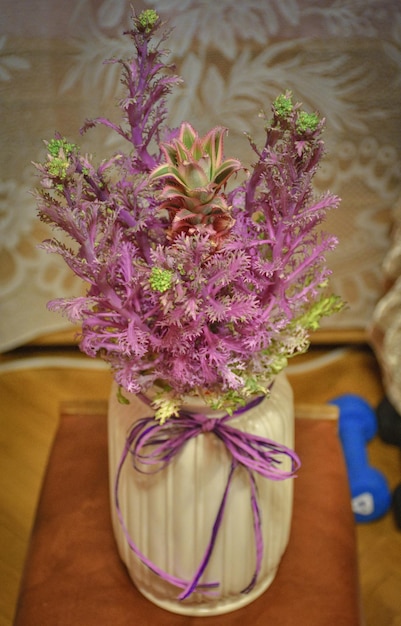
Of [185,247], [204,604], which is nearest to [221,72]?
[185,247]

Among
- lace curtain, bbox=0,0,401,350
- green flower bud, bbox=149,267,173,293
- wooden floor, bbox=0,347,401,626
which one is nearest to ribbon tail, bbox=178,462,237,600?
green flower bud, bbox=149,267,173,293

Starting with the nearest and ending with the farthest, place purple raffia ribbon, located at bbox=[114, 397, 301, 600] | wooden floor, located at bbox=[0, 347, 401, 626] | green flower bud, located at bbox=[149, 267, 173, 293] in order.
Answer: green flower bud, located at bbox=[149, 267, 173, 293], purple raffia ribbon, located at bbox=[114, 397, 301, 600], wooden floor, located at bbox=[0, 347, 401, 626]

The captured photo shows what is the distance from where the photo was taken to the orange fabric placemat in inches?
30.0

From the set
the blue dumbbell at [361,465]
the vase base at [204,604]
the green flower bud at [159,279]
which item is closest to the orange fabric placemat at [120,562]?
the vase base at [204,604]

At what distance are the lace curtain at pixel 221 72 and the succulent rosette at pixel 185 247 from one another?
492mm

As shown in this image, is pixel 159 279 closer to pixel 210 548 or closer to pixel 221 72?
pixel 210 548

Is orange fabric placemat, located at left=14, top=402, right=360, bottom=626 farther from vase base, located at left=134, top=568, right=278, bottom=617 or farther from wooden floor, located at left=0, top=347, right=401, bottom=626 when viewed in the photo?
wooden floor, located at left=0, top=347, right=401, bottom=626

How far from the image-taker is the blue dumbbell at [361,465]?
3.68 feet

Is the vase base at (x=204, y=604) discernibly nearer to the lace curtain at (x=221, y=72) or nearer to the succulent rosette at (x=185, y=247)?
the succulent rosette at (x=185, y=247)

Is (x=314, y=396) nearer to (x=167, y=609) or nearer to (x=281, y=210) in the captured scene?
(x=167, y=609)

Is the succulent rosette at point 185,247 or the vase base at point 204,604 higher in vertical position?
the succulent rosette at point 185,247

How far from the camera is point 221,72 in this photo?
1117 millimetres

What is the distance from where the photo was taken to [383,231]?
4.28 ft

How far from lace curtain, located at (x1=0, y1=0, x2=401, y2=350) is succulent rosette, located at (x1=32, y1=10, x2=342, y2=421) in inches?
19.4
